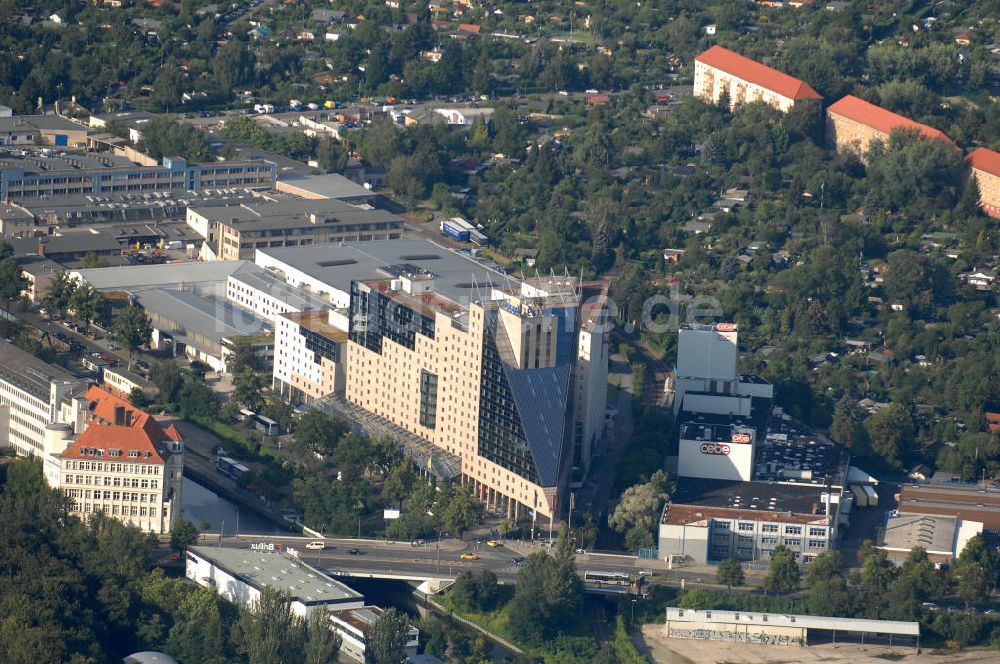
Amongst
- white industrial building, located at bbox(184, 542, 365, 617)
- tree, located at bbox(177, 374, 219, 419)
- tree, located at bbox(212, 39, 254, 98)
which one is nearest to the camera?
white industrial building, located at bbox(184, 542, 365, 617)

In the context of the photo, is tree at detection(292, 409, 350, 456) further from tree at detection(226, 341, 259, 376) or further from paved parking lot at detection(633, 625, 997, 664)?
paved parking lot at detection(633, 625, 997, 664)

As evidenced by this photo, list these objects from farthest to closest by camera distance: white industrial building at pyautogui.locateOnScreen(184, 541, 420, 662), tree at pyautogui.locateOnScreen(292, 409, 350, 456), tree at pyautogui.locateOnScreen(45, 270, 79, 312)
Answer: tree at pyautogui.locateOnScreen(45, 270, 79, 312), tree at pyautogui.locateOnScreen(292, 409, 350, 456), white industrial building at pyautogui.locateOnScreen(184, 541, 420, 662)

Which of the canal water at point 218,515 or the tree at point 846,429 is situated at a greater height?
the tree at point 846,429

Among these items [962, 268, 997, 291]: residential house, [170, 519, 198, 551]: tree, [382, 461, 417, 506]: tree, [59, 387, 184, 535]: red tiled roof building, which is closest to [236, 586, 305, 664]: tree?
[170, 519, 198, 551]: tree

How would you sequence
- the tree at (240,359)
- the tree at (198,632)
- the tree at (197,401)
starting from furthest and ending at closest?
the tree at (240,359), the tree at (197,401), the tree at (198,632)

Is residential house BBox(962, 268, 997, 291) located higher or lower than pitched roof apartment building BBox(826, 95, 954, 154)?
lower

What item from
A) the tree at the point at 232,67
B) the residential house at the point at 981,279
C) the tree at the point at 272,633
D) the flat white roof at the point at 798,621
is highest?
the tree at the point at 272,633

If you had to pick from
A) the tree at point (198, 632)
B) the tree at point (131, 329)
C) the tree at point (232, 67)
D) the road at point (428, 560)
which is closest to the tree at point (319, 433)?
the road at point (428, 560)

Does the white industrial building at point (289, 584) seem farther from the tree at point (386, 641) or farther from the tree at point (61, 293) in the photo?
the tree at point (61, 293)
